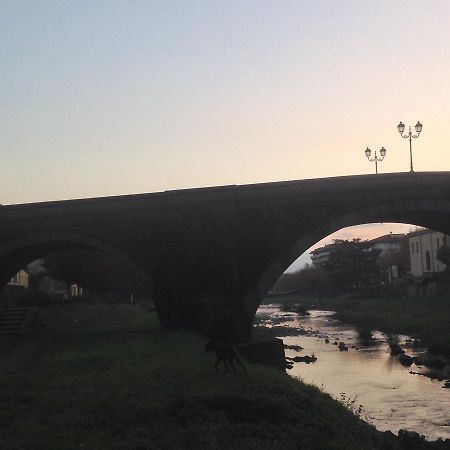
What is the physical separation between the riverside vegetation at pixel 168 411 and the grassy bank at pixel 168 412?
1cm

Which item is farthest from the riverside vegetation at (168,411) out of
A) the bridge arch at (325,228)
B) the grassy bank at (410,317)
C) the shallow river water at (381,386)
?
the grassy bank at (410,317)

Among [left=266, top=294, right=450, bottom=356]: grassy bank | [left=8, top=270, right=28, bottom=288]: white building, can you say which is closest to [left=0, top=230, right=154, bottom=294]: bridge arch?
[left=266, top=294, right=450, bottom=356]: grassy bank

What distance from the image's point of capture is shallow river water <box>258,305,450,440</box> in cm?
1511

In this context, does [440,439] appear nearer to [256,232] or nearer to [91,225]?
[256,232]

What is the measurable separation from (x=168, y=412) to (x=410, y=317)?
3375 centimetres

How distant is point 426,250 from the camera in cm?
6512

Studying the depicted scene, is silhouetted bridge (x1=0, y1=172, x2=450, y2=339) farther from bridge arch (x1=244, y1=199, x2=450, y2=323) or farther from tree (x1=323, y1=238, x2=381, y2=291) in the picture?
tree (x1=323, y1=238, x2=381, y2=291)

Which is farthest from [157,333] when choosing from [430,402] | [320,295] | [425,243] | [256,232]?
[320,295]

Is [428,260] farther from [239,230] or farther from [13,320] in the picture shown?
[13,320]

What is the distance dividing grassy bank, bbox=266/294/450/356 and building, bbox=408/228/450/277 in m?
9.18

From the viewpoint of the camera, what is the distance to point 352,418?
10625 mm

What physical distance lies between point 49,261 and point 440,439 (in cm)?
4104

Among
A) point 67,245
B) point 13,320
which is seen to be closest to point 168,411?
point 67,245

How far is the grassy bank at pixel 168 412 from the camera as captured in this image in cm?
791
